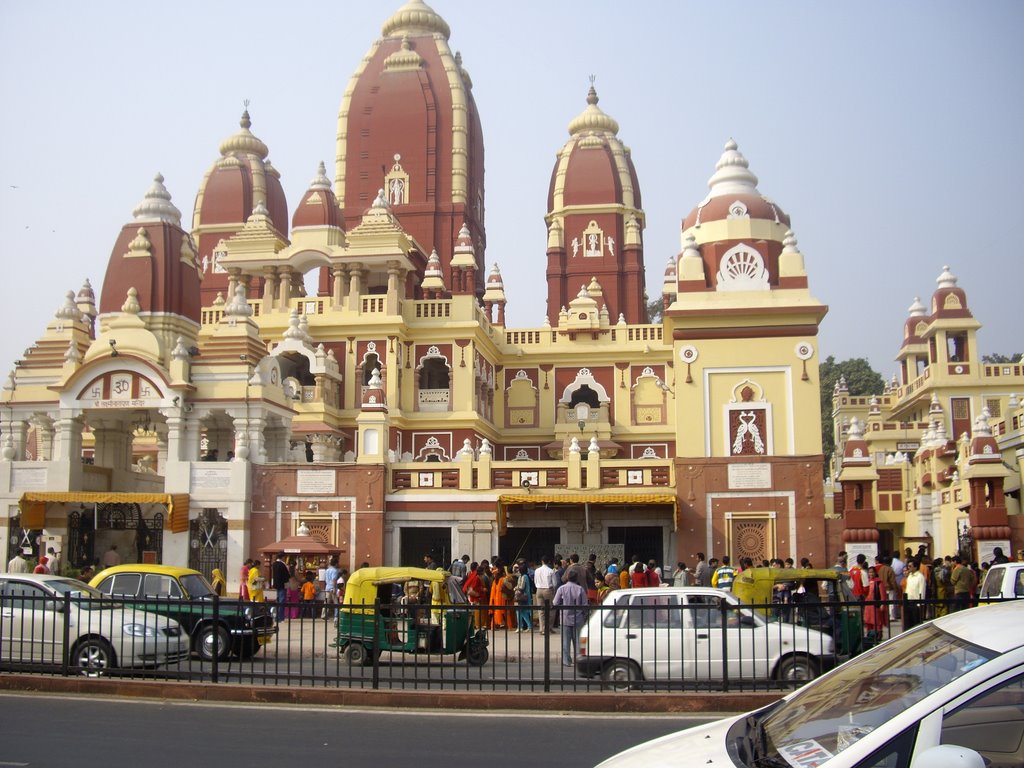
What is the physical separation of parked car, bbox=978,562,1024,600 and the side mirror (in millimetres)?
10065

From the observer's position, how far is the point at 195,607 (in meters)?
13.8

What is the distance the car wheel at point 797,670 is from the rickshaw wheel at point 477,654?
10.4 feet

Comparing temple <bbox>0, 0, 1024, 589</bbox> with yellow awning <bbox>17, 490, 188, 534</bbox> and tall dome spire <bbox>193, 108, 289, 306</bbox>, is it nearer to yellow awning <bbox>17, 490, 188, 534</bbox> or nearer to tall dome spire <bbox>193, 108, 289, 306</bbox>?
yellow awning <bbox>17, 490, 188, 534</bbox>

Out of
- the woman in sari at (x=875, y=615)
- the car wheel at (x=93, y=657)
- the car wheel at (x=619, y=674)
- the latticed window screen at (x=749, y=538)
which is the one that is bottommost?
the car wheel at (x=619, y=674)

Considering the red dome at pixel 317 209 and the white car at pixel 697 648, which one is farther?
the red dome at pixel 317 209

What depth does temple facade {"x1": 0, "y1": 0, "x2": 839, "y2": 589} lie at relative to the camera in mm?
26078

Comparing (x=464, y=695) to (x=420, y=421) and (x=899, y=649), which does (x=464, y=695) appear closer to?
(x=899, y=649)

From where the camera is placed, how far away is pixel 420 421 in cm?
3472

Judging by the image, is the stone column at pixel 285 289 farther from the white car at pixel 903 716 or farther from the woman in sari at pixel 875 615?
the white car at pixel 903 716

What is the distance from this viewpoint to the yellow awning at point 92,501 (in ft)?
83.5

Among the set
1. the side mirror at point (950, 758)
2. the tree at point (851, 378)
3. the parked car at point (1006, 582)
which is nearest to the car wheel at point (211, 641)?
the side mirror at point (950, 758)

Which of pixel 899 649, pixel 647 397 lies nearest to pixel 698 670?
pixel 899 649

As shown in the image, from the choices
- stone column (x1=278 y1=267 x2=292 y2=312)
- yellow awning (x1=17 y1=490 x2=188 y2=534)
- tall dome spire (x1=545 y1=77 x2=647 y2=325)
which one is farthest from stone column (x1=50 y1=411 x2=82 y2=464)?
tall dome spire (x1=545 y1=77 x2=647 y2=325)

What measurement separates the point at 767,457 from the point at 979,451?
464 centimetres
